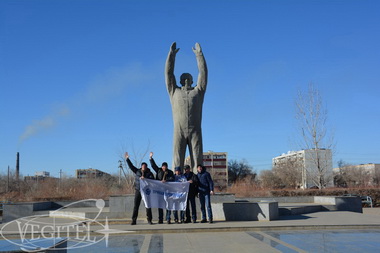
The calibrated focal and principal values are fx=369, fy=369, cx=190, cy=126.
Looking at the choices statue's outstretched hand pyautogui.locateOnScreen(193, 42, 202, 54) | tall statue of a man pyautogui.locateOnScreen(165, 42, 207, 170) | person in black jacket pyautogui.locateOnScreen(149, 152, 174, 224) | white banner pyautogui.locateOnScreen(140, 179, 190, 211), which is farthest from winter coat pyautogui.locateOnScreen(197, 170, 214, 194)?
statue's outstretched hand pyautogui.locateOnScreen(193, 42, 202, 54)

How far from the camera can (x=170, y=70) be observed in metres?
12.8

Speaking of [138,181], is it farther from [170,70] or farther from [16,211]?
[16,211]

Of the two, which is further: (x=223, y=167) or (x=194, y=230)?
(x=223, y=167)

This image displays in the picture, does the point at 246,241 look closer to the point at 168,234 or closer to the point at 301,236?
the point at 301,236

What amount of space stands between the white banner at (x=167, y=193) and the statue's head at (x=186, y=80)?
3.95 m

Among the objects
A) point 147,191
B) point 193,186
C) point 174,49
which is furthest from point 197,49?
point 147,191

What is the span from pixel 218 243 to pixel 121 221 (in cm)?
431

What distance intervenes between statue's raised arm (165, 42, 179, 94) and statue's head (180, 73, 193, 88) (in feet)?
1.17

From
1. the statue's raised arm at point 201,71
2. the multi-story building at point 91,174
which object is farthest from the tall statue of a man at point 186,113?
the multi-story building at point 91,174

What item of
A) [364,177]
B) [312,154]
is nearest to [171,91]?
[312,154]

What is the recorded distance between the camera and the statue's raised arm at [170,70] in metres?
12.7

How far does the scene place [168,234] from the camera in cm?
859

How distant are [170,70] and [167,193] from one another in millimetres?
4505

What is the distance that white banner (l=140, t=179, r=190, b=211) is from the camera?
10.3 meters
